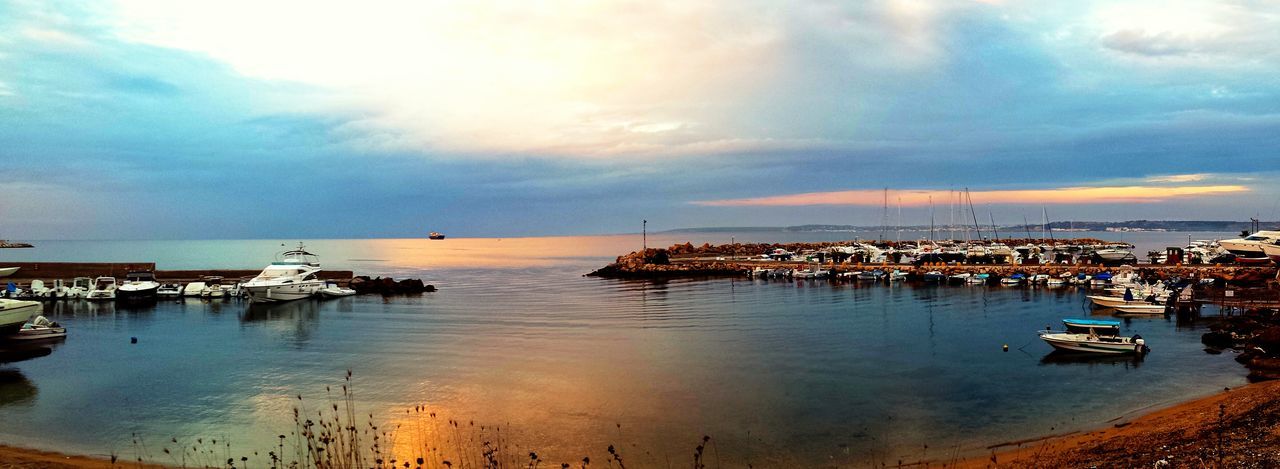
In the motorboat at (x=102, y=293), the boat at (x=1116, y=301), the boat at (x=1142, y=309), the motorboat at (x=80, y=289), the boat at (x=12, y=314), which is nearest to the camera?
the boat at (x=12, y=314)

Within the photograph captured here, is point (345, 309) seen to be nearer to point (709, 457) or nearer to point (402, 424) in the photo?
point (402, 424)

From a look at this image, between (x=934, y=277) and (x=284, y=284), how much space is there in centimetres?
5672

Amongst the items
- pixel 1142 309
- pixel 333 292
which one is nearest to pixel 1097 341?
pixel 1142 309

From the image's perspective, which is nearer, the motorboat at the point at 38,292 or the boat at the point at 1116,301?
the boat at the point at 1116,301

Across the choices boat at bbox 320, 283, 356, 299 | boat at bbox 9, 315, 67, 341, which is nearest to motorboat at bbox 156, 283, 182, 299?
boat at bbox 320, 283, 356, 299

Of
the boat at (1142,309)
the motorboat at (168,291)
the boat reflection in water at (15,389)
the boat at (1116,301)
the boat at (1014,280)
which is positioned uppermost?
the motorboat at (168,291)

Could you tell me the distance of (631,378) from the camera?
23.8 metres

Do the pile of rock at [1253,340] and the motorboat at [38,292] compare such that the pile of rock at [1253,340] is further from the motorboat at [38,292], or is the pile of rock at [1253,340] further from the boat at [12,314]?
the motorboat at [38,292]

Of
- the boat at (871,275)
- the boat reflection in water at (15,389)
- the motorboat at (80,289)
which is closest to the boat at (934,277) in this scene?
the boat at (871,275)

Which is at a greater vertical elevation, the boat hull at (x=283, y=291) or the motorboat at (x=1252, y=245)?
the motorboat at (x=1252, y=245)

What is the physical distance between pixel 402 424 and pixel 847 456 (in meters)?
10.9

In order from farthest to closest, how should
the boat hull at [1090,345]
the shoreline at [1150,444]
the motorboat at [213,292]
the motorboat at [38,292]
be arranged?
1. the motorboat at [213,292]
2. the motorboat at [38,292]
3. the boat hull at [1090,345]
4. the shoreline at [1150,444]

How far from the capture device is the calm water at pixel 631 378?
17078 mm

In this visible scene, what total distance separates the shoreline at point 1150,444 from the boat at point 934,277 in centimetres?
4782
